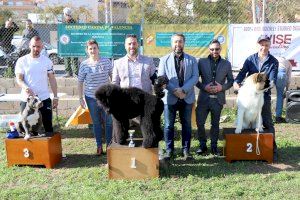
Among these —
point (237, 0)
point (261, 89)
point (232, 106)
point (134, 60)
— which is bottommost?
point (232, 106)

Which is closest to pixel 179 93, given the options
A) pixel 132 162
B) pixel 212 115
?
pixel 212 115

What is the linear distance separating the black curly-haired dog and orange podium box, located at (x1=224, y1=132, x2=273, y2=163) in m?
1.27

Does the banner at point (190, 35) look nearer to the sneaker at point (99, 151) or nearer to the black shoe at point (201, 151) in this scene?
the black shoe at point (201, 151)

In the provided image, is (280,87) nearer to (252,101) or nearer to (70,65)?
(252,101)

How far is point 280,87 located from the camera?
8047 mm

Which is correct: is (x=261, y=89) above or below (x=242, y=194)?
above

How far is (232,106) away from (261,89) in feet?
12.3

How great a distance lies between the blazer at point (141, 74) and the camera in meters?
5.30

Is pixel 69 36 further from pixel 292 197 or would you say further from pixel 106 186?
pixel 292 197

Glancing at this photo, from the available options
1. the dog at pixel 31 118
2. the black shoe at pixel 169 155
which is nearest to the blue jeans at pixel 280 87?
the black shoe at pixel 169 155

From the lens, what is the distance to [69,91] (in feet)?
32.4

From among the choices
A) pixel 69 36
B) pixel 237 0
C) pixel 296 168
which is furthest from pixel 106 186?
pixel 237 0

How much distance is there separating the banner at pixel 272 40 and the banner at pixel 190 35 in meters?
0.25

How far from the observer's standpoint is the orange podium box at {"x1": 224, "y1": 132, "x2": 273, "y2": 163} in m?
5.62
